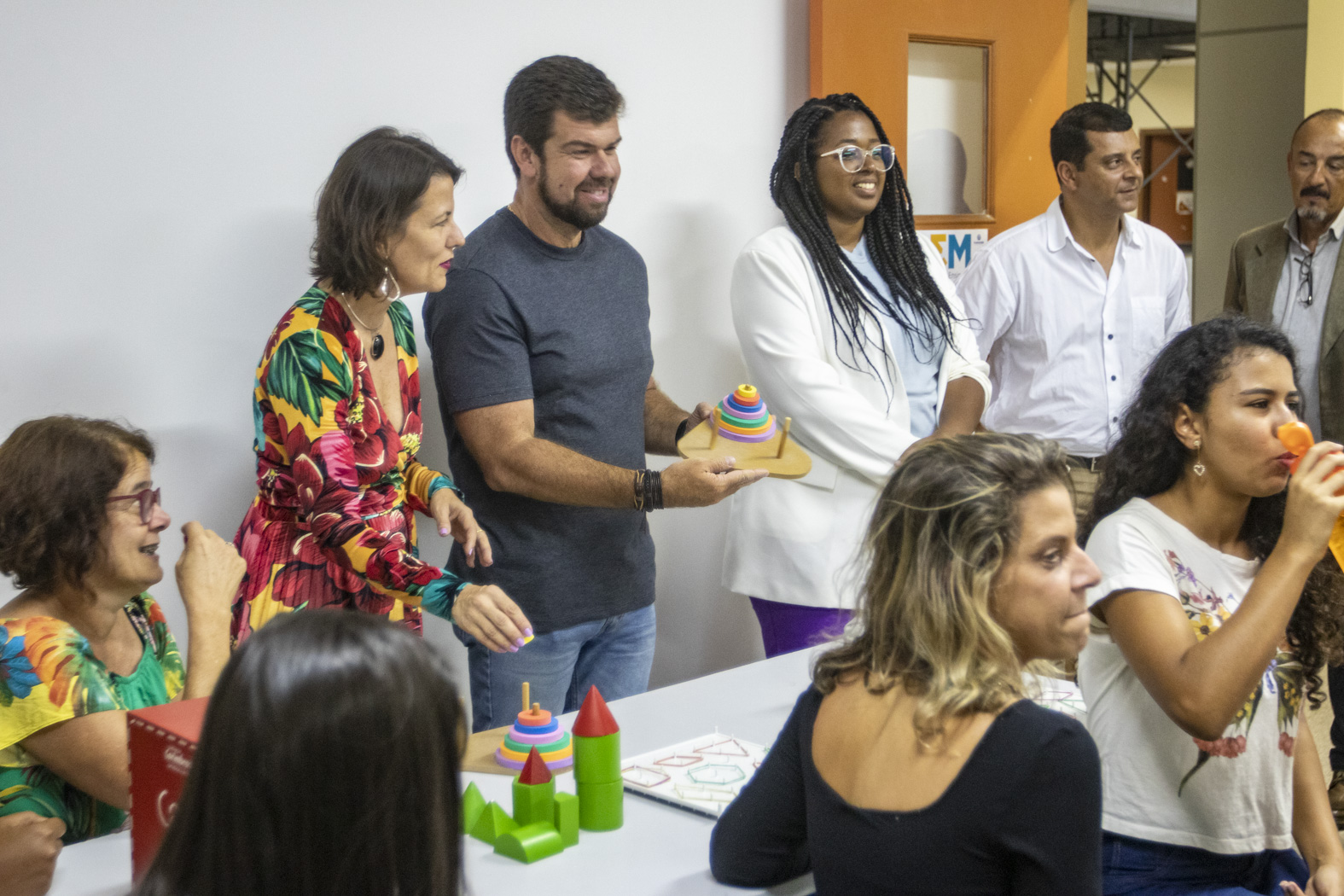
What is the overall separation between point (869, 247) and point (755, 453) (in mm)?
830

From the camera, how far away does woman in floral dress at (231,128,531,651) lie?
1.99 m

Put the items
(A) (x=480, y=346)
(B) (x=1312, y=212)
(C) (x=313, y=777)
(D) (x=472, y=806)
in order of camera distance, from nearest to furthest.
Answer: (C) (x=313, y=777) → (D) (x=472, y=806) → (A) (x=480, y=346) → (B) (x=1312, y=212)

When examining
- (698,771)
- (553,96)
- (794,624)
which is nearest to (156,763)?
(698,771)

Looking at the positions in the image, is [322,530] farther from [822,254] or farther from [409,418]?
[822,254]

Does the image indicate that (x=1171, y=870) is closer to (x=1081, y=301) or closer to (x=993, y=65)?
(x=1081, y=301)

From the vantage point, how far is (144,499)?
5.90ft

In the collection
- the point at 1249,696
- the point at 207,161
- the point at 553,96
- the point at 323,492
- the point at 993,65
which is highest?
the point at 993,65

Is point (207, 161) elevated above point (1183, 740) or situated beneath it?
elevated above

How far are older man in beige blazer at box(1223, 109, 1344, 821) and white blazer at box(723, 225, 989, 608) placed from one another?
5.41 feet

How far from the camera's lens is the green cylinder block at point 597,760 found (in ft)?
5.35

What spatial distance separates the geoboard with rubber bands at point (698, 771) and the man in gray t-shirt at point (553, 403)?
22.2 inches

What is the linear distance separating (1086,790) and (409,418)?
146 centimetres

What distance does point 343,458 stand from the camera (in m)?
2.01

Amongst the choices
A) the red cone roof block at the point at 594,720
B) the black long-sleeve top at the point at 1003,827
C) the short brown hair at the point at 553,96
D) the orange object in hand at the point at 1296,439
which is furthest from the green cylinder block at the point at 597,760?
the short brown hair at the point at 553,96
